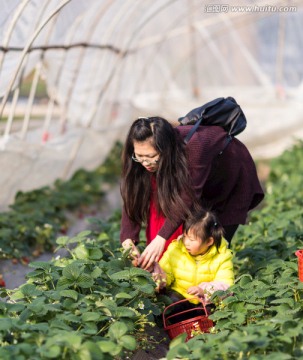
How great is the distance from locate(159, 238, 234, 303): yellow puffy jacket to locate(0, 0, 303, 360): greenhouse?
12 centimetres

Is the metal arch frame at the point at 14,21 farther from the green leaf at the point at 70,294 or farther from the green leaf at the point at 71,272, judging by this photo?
the green leaf at the point at 70,294

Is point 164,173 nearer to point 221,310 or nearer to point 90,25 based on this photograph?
point 221,310

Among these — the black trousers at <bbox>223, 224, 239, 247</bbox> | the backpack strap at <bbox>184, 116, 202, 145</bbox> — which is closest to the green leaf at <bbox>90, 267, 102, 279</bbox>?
the backpack strap at <bbox>184, 116, 202, 145</bbox>

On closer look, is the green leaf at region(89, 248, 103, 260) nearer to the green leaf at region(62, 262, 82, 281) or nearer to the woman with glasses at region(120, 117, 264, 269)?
the woman with glasses at region(120, 117, 264, 269)

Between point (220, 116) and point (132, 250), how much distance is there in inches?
37.7

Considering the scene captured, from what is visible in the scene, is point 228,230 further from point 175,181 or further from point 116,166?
point 116,166

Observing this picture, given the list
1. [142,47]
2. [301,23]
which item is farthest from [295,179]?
[301,23]

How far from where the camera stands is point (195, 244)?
4.84 m

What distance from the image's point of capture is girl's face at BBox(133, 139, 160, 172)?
4.53 metres

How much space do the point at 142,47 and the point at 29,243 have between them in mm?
7006

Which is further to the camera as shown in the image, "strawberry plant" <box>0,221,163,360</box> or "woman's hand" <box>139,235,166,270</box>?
"woman's hand" <box>139,235,166,270</box>

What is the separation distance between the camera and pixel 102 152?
11.7 m

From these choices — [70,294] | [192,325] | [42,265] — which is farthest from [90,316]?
[192,325]

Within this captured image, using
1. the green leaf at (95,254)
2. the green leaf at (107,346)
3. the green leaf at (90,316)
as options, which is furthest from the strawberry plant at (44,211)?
the green leaf at (107,346)
